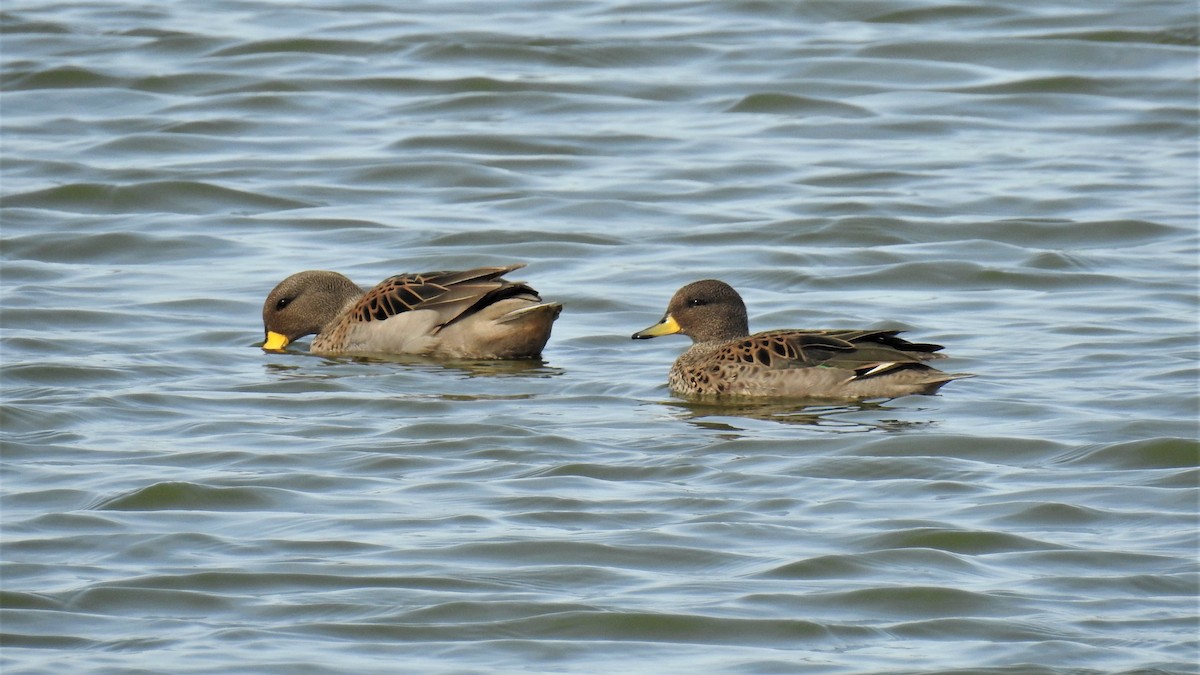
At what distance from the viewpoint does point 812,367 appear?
947 centimetres

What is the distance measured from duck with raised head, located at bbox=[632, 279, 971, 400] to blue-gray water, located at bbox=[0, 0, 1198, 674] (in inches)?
6.1

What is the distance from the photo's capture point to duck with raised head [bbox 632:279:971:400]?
9297 millimetres

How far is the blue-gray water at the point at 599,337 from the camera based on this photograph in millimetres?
6359

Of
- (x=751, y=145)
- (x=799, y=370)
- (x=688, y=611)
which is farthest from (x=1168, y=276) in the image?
(x=688, y=611)

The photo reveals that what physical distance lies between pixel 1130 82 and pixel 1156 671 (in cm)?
1160

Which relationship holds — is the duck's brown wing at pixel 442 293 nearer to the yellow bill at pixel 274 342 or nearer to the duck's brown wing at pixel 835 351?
the yellow bill at pixel 274 342

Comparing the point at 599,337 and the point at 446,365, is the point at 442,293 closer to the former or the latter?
the point at 446,365

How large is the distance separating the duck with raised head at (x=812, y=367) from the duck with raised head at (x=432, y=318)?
93cm

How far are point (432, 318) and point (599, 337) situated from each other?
34.0 inches

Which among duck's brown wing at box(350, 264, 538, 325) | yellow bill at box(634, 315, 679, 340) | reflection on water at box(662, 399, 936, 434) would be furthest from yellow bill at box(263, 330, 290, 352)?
reflection on water at box(662, 399, 936, 434)

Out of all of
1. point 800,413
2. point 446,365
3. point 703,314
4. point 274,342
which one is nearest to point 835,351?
point 800,413

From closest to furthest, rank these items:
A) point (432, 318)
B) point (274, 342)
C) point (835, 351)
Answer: point (835, 351)
point (432, 318)
point (274, 342)

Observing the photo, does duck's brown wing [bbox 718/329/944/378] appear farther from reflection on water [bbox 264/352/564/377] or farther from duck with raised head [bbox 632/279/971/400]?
reflection on water [bbox 264/352/564/377]

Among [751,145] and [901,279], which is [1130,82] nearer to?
[751,145]
